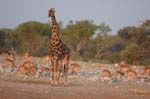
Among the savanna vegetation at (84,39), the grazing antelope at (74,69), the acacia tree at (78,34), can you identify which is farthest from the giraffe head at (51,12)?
the acacia tree at (78,34)

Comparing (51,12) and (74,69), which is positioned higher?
(51,12)

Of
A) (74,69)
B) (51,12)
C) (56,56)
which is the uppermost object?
(51,12)

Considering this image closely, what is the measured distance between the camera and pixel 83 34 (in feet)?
170

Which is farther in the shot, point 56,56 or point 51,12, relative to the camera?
point 51,12

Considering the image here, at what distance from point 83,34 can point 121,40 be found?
7007 mm

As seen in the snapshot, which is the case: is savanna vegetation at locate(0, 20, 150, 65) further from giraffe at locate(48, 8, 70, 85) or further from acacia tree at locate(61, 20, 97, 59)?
giraffe at locate(48, 8, 70, 85)

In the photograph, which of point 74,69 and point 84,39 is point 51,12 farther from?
point 84,39

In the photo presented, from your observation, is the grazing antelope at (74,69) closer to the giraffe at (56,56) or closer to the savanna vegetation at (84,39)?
the giraffe at (56,56)

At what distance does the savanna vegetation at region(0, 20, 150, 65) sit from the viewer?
4925 cm

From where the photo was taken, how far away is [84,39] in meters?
51.7

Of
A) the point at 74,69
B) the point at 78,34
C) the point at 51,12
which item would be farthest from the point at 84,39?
the point at 51,12

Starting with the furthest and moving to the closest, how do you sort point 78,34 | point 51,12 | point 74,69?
point 78,34
point 74,69
point 51,12

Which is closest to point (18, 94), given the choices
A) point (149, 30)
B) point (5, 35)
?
point (149, 30)

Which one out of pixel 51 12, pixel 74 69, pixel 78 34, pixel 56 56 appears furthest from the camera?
pixel 78 34
